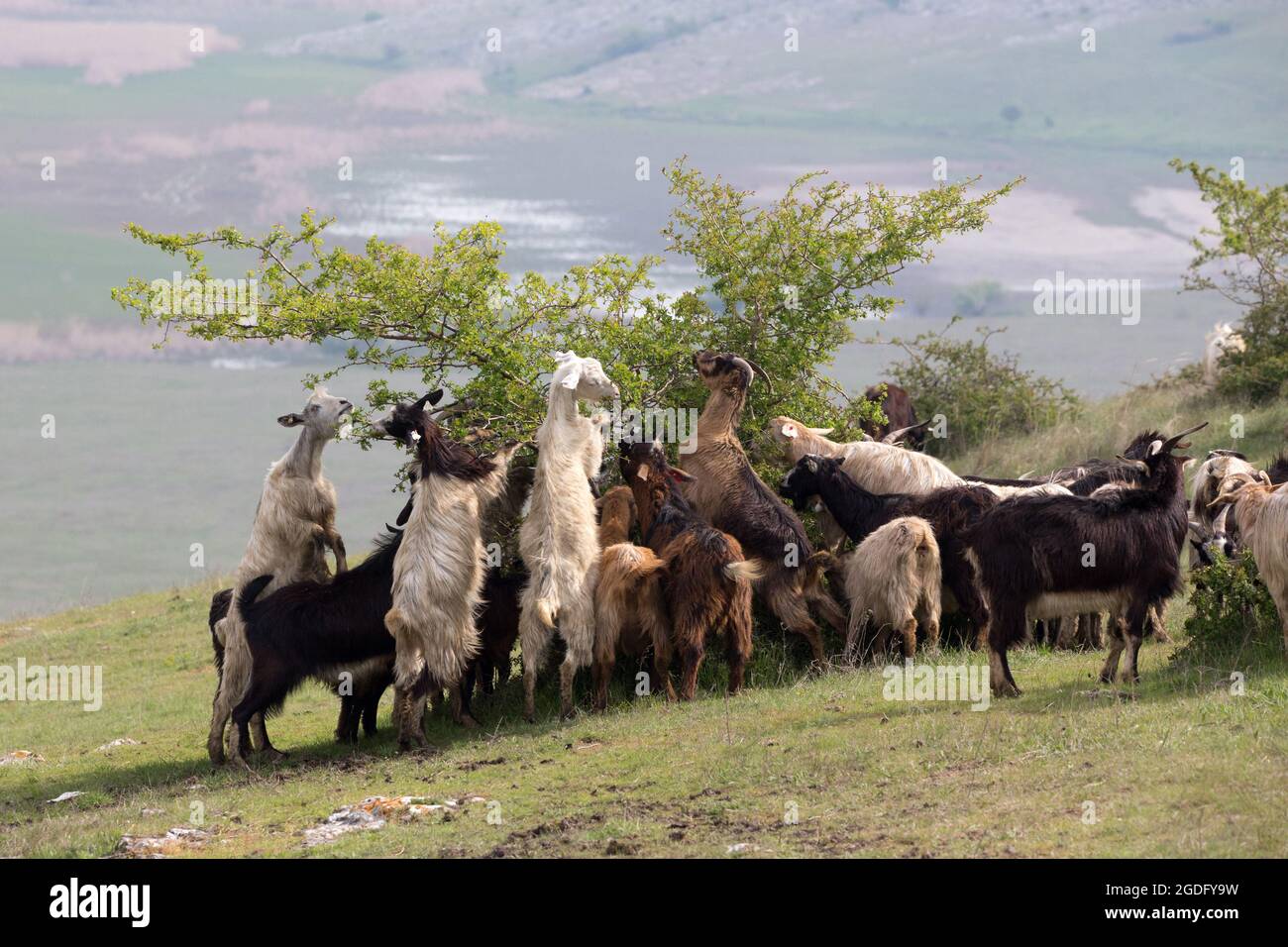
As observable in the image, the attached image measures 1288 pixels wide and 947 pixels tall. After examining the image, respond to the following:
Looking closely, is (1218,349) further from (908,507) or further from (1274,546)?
(1274,546)

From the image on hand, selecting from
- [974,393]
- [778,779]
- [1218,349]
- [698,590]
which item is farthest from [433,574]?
[1218,349]

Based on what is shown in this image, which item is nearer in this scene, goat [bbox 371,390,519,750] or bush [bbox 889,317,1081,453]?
goat [bbox 371,390,519,750]

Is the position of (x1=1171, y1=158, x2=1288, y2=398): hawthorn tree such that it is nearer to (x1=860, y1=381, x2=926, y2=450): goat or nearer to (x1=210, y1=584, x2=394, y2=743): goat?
(x1=860, y1=381, x2=926, y2=450): goat

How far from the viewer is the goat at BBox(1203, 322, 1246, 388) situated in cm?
2375

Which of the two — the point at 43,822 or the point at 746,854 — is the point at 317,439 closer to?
the point at 43,822

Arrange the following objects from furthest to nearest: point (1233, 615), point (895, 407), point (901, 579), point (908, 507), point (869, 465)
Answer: point (895, 407)
point (869, 465)
point (908, 507)
point (901, 579)
point (1233, 615)

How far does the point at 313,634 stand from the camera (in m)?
11.9

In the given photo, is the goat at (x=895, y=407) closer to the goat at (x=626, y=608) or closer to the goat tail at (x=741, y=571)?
the goat tail at (x=741, y=571)

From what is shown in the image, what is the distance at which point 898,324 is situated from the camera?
6272 cm

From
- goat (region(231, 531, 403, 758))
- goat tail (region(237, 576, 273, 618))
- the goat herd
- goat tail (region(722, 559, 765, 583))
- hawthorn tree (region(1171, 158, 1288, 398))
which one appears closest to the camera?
the goat herd

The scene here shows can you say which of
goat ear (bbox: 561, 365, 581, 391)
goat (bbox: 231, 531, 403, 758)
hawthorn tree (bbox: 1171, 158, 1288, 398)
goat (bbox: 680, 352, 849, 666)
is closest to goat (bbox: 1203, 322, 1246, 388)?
hawthorn tree (bbox: 1171, 158, 1288, 398)

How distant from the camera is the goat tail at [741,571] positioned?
12008 millimetres

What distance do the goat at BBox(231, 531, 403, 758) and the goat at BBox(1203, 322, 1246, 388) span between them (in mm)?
15222

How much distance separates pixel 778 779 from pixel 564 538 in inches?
122
